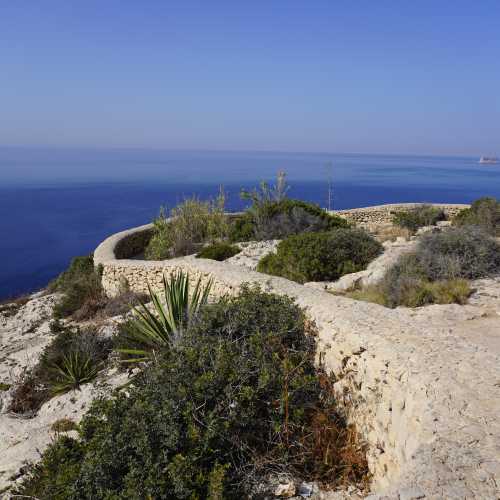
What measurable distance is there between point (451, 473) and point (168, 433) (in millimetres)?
1877

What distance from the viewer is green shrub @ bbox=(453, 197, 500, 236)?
12148 millimetres

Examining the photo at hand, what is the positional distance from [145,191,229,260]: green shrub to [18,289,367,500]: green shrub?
8920 mm

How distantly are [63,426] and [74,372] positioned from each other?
1.30 metres

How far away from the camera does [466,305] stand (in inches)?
231

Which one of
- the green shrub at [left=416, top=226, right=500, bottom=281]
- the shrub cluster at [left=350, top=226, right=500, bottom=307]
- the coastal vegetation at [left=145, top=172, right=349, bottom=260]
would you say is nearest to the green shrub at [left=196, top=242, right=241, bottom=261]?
the coastal vegetation at [left=145, top=172, right=349, bottom=260]

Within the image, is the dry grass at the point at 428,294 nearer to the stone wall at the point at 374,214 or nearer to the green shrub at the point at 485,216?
the green shrub at the point at 485,216

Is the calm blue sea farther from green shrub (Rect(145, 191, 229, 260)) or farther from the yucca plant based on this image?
the yucca plant

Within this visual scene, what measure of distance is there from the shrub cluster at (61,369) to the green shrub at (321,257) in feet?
12.0

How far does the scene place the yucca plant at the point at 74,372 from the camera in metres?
6.05

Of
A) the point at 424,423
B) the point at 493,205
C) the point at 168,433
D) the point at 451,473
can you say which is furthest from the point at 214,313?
the point at 493,205

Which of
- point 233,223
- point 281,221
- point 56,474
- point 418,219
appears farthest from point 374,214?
point 56,474

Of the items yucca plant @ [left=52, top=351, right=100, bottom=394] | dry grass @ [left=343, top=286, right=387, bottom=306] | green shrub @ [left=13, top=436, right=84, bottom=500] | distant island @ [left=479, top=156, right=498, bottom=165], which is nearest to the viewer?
green shrub @ [left=13, top=436, right=84, bottom=500]

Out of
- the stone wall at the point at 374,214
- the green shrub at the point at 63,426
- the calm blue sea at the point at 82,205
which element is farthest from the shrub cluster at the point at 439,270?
the calm blue sea at the point at 82,205

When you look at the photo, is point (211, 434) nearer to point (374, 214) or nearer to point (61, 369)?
point (61, 369)
